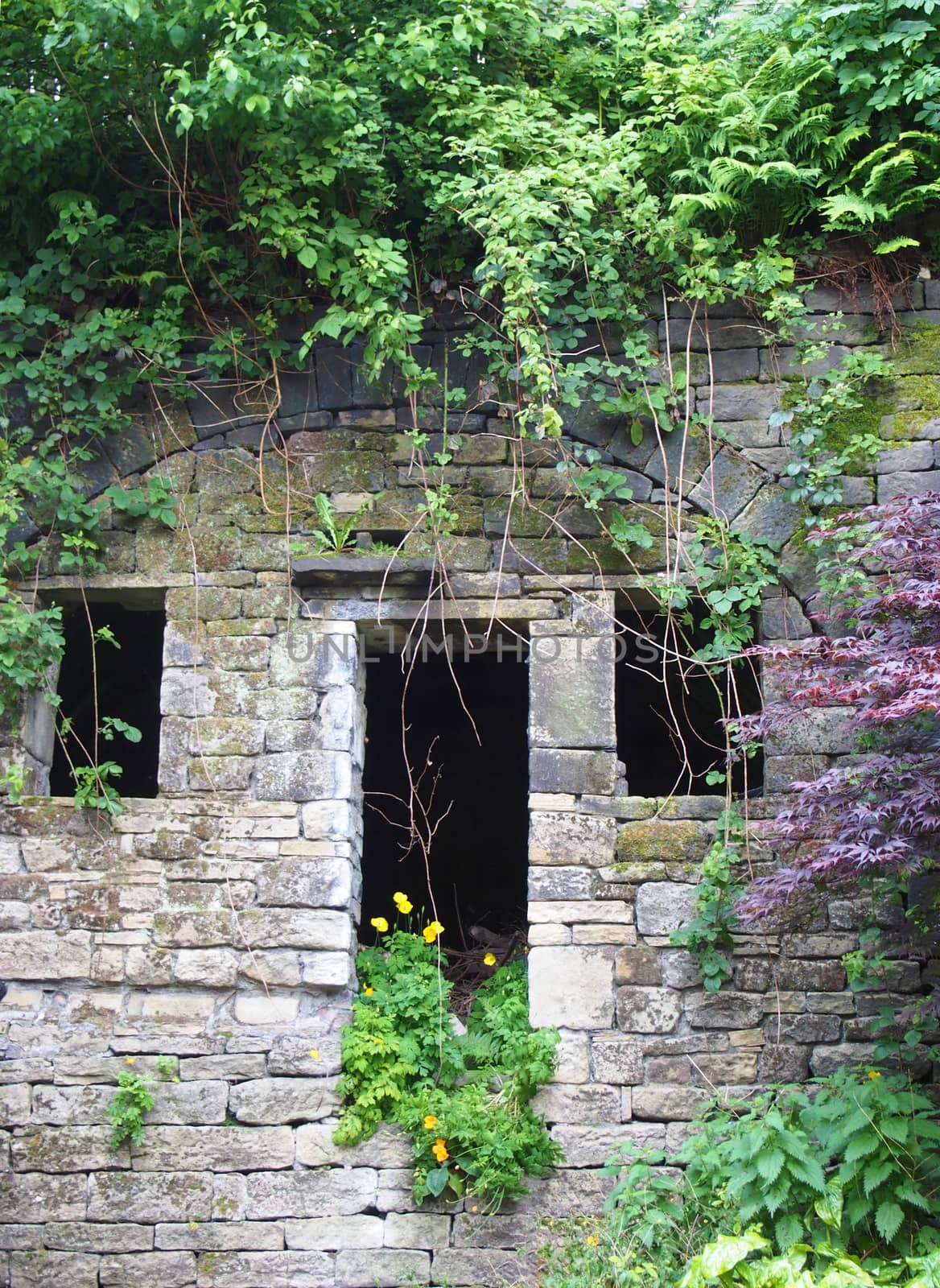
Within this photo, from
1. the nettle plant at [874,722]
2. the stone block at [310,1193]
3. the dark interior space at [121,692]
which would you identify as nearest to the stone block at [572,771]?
the nettle plant at [874,722]

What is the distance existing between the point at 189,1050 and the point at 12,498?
7.45 feet

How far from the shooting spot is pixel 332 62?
475 centimetres

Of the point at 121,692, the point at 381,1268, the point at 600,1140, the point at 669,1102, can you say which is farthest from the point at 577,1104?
the point at 121,692

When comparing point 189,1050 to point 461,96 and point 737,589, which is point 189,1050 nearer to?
point 737,589

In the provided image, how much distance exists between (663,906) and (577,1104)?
78 cm

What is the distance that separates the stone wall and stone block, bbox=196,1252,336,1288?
12mm

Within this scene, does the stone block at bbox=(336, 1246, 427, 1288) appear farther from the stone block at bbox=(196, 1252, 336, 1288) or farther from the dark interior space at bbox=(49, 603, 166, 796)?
the dark interior space at bbox=(49, 603, 166, 796)

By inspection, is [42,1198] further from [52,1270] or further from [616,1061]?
[616,1061]

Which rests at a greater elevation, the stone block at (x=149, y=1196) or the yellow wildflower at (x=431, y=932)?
the yellow wildflower at (x=431, y=932)

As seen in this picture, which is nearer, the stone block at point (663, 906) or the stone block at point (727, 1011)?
the stone block at point (727, 1011)

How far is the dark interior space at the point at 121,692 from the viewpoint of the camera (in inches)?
253

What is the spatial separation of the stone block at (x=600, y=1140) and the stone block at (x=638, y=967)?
0.50 m

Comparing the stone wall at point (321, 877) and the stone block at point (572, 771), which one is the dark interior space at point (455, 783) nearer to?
the stone wall at point (321, 877)

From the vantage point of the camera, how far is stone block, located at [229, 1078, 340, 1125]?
4328 millimetres
